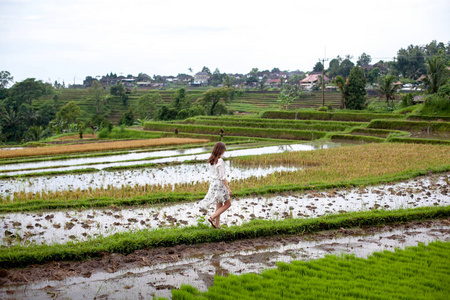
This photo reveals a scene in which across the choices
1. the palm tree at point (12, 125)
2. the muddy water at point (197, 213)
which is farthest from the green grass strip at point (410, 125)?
the palm tree at point (12, 125)

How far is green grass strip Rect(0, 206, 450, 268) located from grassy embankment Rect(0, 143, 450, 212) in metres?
2.65

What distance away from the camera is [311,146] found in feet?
67.2

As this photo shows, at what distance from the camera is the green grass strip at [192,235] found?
546 centimetres

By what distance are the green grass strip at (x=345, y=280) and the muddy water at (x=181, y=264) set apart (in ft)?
0.95

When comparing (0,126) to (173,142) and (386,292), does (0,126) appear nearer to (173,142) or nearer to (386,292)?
(173,142)

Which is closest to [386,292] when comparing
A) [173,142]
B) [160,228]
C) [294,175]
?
[160,228]

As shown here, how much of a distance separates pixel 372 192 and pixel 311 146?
10.8m

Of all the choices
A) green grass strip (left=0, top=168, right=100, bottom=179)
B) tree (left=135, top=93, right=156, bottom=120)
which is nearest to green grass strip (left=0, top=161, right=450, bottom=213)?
green grass strip (left=0, top=168, right=100, bottom=179)

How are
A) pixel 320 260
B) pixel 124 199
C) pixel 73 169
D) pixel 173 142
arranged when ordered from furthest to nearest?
pixel 173 142, pixel 73 169, pixel 124 199, pixel 320 260

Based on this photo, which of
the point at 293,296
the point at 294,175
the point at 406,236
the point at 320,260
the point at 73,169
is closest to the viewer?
the point at 293,296

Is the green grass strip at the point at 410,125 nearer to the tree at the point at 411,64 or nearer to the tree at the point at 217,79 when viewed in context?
the tree at the point at 411,64

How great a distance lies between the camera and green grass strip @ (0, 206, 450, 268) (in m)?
5.46

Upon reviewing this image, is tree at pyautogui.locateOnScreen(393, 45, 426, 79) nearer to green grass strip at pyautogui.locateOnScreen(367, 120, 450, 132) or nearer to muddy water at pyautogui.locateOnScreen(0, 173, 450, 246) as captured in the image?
green grass strip at pyautogui.locateOnScreen(367, 120, 450, 132)

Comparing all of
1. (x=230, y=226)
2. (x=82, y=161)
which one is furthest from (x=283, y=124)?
(x=230, y=226)
